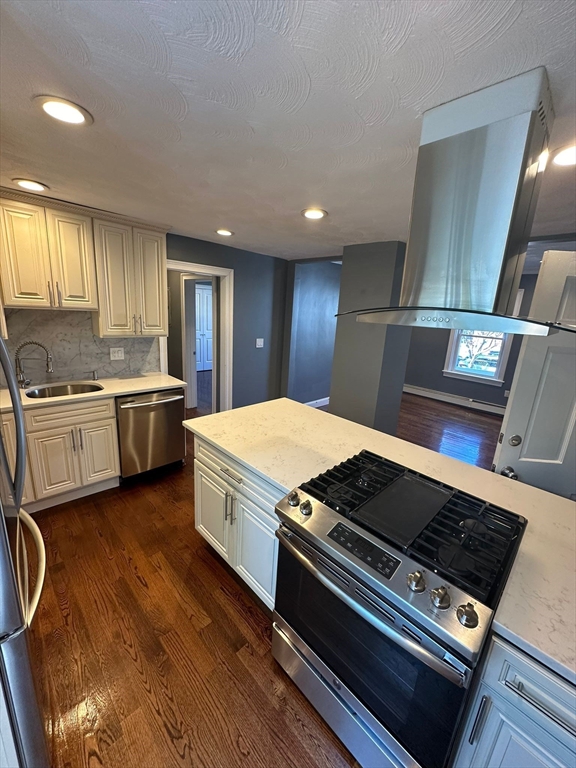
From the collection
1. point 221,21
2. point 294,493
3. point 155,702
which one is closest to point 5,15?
point 221,21

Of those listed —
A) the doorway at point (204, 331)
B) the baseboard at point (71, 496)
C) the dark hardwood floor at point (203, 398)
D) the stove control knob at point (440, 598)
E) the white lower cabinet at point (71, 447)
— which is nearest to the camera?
the stove control knob at point (440, 598)

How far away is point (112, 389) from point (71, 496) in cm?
94

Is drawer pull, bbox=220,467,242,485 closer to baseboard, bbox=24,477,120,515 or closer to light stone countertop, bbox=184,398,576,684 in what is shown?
light stone countertop, bbox=184,398,576,684

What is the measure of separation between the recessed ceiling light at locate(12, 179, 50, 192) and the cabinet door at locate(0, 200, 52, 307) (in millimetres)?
191

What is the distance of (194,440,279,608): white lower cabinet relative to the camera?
146cm

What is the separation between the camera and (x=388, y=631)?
3.02ft

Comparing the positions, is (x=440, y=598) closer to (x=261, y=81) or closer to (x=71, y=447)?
(x=261, y=81)

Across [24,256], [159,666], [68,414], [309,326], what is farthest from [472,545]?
[309,326]

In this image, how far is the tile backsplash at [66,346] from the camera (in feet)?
8.05

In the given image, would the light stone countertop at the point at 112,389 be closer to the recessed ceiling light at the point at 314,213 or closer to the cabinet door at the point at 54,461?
the cabinet door at the point at 54,461

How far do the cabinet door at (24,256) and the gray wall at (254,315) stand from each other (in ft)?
4.72

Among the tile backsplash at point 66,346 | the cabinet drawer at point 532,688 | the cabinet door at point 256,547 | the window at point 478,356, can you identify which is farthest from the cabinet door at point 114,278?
the window at point 478,356

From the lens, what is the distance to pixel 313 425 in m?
1.98

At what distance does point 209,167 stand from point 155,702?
8.12 ft
